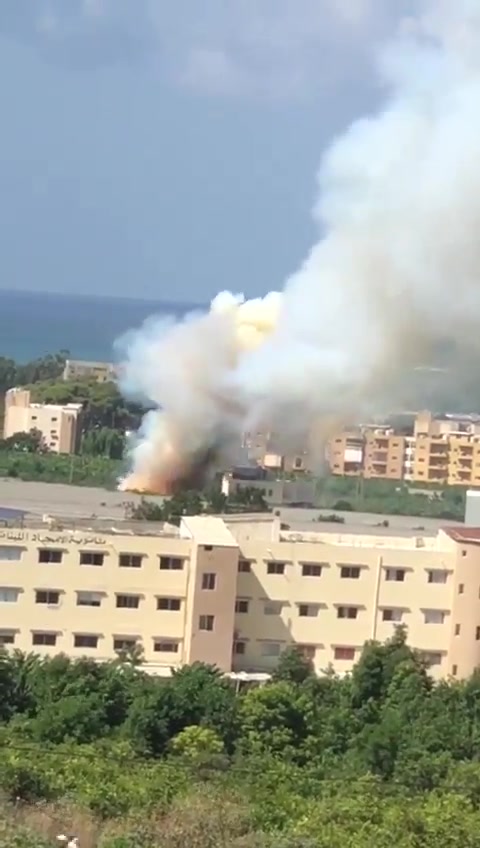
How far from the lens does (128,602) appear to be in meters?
15.8

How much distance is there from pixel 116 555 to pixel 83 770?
16.6ft

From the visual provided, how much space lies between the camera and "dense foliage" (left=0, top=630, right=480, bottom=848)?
9086mm

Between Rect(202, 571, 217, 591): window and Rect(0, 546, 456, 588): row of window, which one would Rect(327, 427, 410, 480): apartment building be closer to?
Rect(0, 546, 456, 588): row of window

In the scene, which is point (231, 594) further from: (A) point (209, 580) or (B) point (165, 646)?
(B) point (165, 646)

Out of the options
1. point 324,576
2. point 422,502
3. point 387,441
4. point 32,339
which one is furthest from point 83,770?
point 32,339

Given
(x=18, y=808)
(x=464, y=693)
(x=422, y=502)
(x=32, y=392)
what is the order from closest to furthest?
1. (x=18, y=808)
2. (x=464, y=693)
3. (x=422, y=502)
4. (x=32, y=392)

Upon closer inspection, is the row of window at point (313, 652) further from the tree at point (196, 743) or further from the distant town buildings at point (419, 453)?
the distant town buildings at point (419, 453)

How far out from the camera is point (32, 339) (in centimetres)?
12088

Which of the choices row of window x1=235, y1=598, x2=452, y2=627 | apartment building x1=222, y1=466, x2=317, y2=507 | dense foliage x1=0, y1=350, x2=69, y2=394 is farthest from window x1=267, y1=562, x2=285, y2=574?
dense foliage x1=0, y1=350, x2=69, y2=394

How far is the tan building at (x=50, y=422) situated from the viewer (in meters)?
38.4

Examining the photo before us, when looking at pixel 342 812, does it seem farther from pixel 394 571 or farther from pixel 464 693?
pixel 394 571

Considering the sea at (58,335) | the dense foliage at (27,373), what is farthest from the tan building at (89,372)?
the sea at (58,335)

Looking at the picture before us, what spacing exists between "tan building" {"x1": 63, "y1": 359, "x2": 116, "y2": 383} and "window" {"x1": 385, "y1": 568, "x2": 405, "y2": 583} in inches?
1102

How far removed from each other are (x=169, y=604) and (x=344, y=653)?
1725 mm
